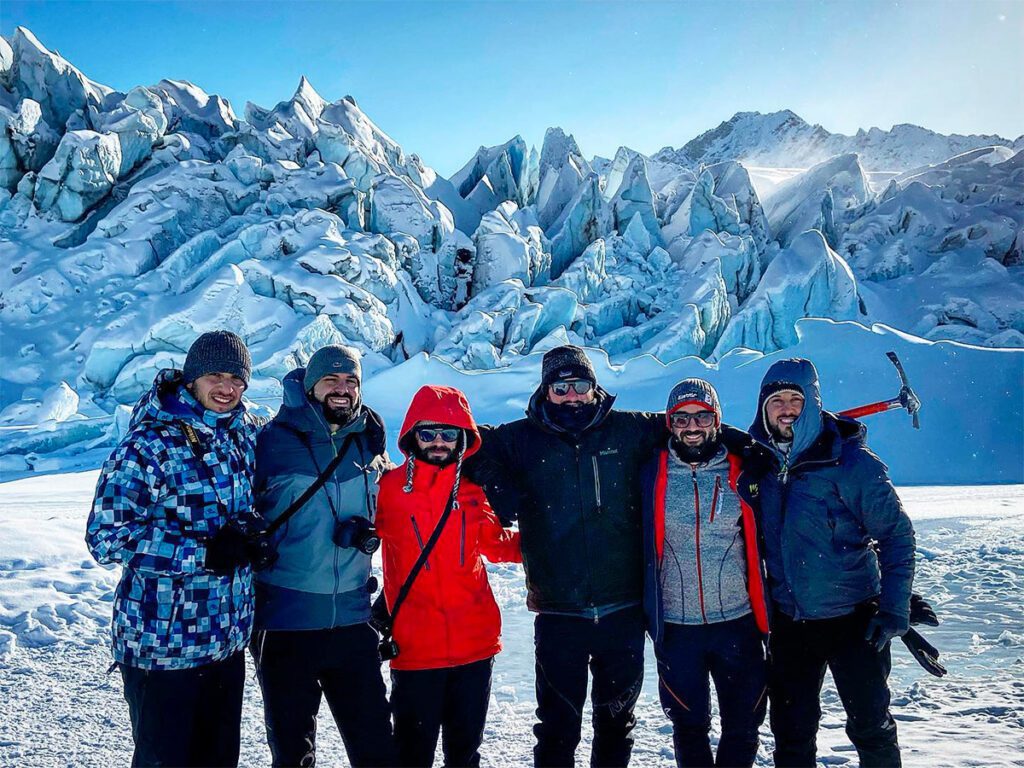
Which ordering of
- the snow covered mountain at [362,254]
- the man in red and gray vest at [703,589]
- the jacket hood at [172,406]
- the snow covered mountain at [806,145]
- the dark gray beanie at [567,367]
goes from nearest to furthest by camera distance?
1. the jacket hood at [172,406]
2. the man in red and gray vest at [703,589]
3. the dark gray beanie at [567,367]
4. the snow covered mountain at [362,254]
5. the snow covered mountain at [806,145]

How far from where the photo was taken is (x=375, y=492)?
7.36 feet

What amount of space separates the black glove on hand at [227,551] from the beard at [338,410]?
1.65 feet

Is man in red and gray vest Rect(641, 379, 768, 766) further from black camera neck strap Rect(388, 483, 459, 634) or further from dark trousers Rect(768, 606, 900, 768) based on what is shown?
black camera neck strap Rect(388, 483, 459, 634)

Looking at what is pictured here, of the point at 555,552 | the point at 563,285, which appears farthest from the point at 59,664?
the point at 563,285

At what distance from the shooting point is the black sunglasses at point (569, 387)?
2298 mm

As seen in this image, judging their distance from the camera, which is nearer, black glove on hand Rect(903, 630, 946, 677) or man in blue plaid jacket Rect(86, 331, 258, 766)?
man in blue plaid jacket Rect(86, 331, 258, 766)

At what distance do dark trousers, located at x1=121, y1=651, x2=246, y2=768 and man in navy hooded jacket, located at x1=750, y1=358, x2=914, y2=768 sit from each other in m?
1.79

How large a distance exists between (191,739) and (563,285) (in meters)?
24.5

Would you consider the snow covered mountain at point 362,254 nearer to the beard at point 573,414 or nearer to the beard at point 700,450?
the beard at point 573,414

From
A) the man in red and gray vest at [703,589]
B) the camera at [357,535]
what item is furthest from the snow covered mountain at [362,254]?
the man in red and gray vest at [703,589]

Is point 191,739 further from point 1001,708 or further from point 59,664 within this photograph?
point 1001,708

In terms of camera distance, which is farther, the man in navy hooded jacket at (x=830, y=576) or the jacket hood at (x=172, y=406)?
the man in navy hooded jacket at (x=830, y=576)

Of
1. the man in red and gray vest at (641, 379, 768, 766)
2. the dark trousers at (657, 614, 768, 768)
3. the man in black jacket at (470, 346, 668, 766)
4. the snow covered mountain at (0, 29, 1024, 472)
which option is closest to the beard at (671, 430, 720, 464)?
the man in red and gray vest at (641, 379, 768, 766)

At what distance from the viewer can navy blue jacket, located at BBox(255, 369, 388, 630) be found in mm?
2113
